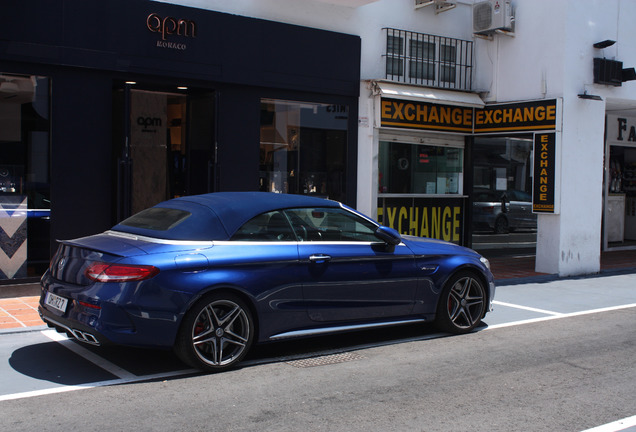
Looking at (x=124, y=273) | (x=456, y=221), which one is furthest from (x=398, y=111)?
Answer: (x=124, y=273)

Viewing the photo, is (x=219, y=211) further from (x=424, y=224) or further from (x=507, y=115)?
(x=507, y=115)

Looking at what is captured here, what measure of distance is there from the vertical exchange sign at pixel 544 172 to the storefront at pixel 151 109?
3.51 metres

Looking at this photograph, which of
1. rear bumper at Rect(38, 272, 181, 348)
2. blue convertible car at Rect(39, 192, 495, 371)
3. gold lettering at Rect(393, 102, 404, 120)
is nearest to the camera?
rear bumper at Rect(38, 272, 181, 348)

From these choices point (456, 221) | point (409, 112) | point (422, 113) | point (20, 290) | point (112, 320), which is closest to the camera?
point (112, 320)

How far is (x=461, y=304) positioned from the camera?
299 inches

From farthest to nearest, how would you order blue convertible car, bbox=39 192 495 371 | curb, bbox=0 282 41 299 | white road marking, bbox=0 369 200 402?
curb, bbox=0 282 41 299 < blue convertible car, bbox=39 192 495 371 < white road marking, bbox=0 369 200 402

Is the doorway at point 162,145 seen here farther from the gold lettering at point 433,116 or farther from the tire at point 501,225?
the tire at point 501,225

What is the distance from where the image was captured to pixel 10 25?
344 inches

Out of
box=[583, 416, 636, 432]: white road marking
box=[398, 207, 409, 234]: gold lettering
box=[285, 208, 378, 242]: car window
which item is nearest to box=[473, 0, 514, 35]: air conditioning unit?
box=[398, 207, 409, 234]: gold lettering

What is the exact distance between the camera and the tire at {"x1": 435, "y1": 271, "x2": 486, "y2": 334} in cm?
742

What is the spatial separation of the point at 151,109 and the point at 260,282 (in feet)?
24.5

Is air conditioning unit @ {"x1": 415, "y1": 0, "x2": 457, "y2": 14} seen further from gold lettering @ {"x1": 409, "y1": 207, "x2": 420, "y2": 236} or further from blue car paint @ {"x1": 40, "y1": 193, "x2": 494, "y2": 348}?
blue car paint @ {"x1": 40, "y1": 193, "x2": 494, "y2": 348}

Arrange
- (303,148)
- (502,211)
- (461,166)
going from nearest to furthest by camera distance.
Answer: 1. (303,148)
2. (461,166)
3. (502,211)

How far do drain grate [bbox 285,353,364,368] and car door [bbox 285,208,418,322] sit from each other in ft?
1.19
